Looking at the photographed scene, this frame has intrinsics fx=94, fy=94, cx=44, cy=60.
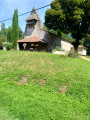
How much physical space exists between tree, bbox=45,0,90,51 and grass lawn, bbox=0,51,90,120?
37.7 feet

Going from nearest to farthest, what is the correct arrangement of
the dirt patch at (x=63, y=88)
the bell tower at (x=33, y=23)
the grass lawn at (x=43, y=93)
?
the grass lawn at (x=43, y=93)
the dirt patch at (x=63, y=88)
the bell tower at (x=33, y=23)

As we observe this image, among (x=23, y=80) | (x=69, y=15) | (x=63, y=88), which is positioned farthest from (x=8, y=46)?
(x=63, y=88)

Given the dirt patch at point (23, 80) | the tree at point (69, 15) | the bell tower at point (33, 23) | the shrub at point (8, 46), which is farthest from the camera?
the bell tower at point (33, 23)

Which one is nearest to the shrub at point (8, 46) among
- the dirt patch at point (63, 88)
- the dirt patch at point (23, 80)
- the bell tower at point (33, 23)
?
the bell tower at point (33, 23)

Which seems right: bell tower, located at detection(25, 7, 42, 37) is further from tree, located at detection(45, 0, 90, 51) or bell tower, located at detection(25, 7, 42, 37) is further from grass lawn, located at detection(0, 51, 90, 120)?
grass lawn, located at detection(0, 51, 90, 120)

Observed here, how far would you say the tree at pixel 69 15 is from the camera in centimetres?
1463

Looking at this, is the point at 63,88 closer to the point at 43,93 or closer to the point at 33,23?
the point at 43,93

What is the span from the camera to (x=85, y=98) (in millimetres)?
3912

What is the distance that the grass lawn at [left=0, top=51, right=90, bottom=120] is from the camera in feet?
10.1

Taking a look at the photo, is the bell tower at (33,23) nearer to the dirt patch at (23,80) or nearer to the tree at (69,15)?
the tree at (69,15)

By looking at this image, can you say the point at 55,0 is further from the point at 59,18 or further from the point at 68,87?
the point at 68,87

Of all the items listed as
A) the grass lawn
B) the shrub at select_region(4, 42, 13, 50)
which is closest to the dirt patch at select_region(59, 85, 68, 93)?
the grass lawn

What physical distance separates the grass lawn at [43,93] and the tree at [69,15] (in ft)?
37.7

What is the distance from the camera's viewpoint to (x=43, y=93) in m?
4.35
